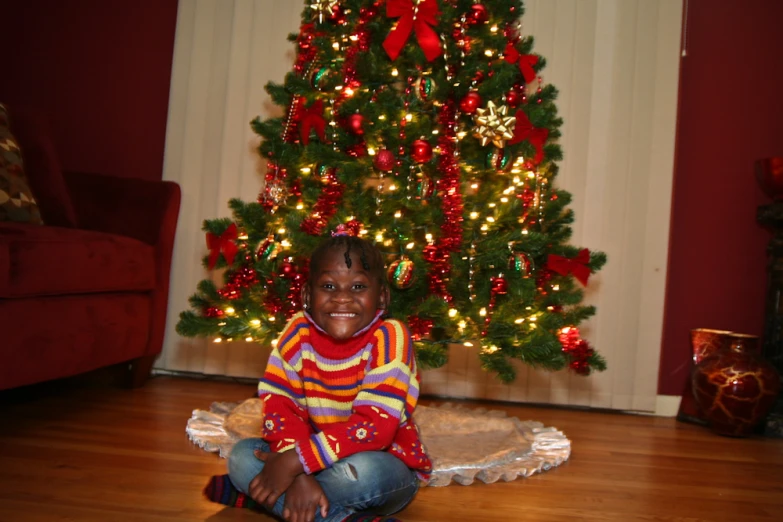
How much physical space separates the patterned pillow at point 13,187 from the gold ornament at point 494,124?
142cm

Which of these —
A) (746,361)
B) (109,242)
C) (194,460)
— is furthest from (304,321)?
(746,361)

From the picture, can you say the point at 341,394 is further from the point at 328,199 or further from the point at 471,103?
the point at 471,103

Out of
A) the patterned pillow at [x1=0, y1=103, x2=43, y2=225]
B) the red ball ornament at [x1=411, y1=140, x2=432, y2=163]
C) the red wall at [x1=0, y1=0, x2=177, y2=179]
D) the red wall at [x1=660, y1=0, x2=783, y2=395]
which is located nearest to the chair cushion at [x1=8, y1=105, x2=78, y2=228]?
the patterned pillow at [x1=0, y1=103, x2=43, y2=225]

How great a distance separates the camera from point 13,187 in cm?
225

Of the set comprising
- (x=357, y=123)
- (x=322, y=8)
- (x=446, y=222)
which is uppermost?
(x=322, y=8)

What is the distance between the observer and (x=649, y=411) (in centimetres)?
292

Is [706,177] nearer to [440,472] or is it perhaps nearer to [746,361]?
[746,361]

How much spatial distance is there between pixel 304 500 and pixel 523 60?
1.60 m

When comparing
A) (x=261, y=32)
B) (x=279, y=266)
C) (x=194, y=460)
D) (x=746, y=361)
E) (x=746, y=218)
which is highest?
(x=261, y=32)

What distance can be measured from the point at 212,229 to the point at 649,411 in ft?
6.10

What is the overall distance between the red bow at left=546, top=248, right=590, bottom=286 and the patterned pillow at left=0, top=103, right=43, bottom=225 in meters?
1.63

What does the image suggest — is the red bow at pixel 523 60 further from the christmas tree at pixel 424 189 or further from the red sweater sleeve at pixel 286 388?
the red sweater sleeve at pixel 286 388

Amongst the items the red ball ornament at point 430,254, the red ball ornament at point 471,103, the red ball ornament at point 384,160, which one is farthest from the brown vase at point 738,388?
the red ball ornament at point 384,160

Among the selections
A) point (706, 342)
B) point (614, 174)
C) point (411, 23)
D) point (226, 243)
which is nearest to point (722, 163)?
point (614, 174)
